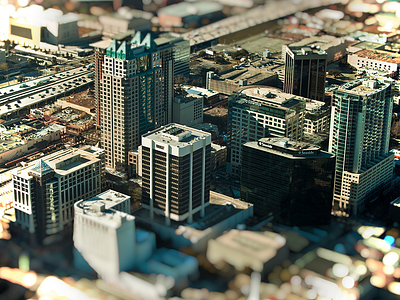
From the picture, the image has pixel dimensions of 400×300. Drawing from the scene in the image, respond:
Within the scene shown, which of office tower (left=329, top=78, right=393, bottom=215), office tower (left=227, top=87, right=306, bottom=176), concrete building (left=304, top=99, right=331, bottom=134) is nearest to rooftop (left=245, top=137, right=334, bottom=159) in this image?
office tower (left=329, top=78, right=393, bottom=215)

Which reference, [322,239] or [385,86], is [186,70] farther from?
[322,239]

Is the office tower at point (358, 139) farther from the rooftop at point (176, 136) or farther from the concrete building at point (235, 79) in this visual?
the concrete building at point (235, 79)

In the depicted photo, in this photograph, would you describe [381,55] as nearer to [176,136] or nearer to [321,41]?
[321,41]

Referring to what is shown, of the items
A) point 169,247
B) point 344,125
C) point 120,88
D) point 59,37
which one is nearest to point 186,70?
point 59,37

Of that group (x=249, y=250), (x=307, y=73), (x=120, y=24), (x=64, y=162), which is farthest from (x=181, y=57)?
(x=249, y=250)

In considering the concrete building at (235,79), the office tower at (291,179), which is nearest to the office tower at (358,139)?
the office tower at (291,179)

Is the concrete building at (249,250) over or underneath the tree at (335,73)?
underneath
